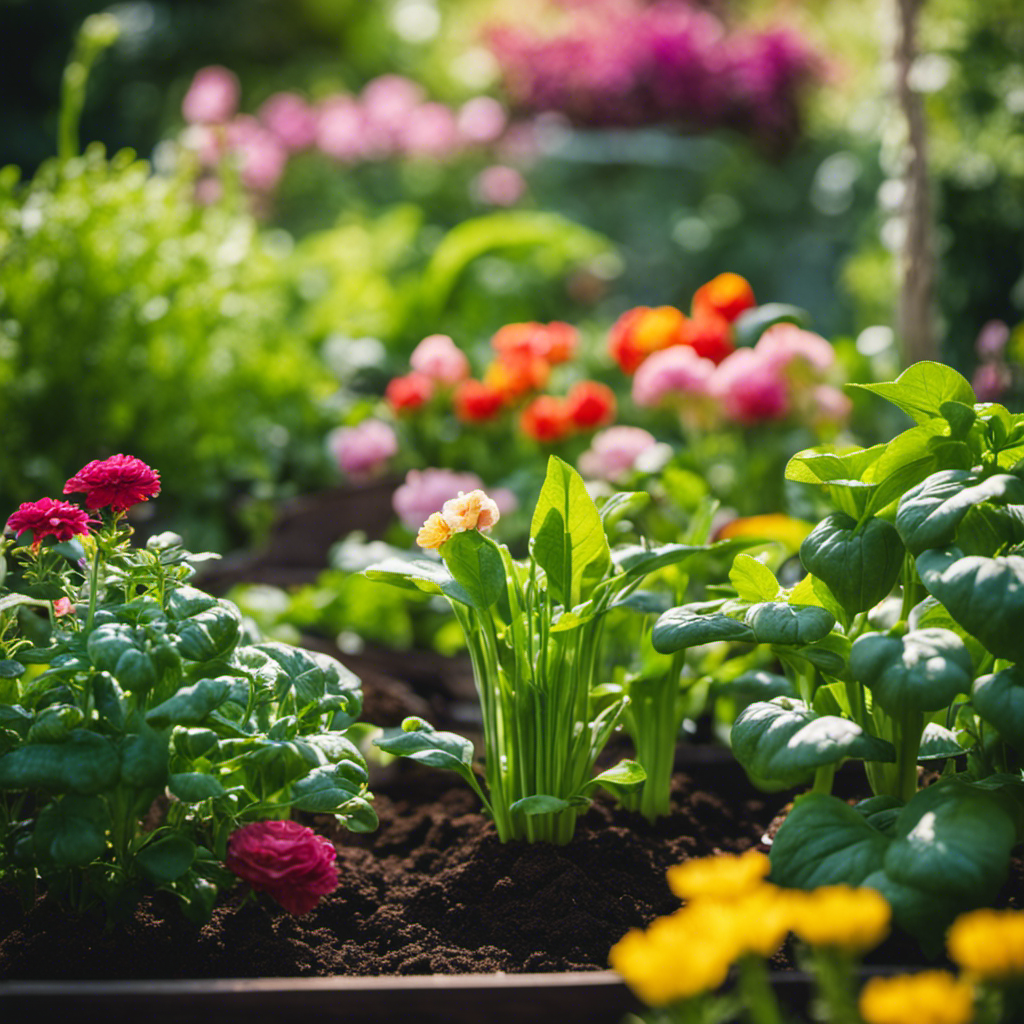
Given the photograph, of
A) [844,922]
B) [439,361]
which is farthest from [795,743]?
[439,361]

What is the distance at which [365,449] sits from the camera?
227 centimetres

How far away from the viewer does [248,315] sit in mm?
2363

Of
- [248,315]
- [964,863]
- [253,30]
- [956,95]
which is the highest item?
[253,30]

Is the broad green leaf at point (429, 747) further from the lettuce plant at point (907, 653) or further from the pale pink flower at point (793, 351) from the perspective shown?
the pale pink flower at point (793, 351)

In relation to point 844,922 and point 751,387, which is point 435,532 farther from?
point 751,387

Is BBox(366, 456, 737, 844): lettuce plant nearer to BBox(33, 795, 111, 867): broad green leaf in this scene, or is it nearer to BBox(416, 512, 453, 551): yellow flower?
BBox(416, 512, 453, 551): yellow flower

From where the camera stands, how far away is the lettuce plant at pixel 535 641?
1.09 metres

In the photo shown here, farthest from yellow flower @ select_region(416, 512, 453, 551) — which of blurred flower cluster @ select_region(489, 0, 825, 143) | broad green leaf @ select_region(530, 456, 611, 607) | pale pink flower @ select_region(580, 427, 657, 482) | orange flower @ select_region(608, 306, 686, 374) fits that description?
blurred flower cluster @ select_region(489, 0, 825, 143)

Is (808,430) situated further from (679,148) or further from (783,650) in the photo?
(679,148)

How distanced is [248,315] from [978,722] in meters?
1.86

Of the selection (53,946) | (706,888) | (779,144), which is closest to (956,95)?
(779,144)

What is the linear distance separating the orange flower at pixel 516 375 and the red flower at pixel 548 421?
4.9 inches

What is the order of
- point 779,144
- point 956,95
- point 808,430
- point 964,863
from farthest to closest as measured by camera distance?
point 779,144, point 956,95, point 808,430, point 964,863

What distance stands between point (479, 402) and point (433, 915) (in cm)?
124
